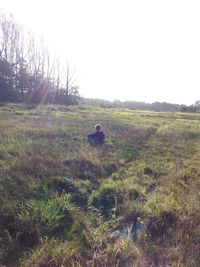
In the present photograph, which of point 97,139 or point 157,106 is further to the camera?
point 157,106

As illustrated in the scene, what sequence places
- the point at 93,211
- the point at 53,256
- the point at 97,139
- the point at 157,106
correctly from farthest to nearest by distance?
the point at 157,106 → the point at 97,139 → the point at 93,211 → the point at 53,256

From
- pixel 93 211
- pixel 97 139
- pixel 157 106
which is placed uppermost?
pixel 97 139

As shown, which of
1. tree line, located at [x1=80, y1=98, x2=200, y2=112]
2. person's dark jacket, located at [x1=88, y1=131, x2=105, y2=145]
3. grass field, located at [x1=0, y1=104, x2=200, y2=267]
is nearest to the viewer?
grass field, located at [x1=0, y1=104, x2=200, y2=267]

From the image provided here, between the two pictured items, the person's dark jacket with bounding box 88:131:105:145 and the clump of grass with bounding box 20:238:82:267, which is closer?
the clump of grass with bounding box 20:238:82:267

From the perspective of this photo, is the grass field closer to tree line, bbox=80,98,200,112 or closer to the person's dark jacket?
the person's dark jacket

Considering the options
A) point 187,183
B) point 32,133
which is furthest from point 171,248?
point 32,133

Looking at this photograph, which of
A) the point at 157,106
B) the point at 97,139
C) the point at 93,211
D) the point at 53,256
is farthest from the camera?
the point at 157,106

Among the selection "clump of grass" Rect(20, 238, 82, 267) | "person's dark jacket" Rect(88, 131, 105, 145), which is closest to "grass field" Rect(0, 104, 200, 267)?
"clump of grass" Rect(20, 238, 82, 267)

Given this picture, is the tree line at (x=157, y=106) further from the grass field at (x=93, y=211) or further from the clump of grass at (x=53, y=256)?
the clump of grass at (x=53, y=256)

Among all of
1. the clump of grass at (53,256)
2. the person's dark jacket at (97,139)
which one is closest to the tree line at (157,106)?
the person's dark jacket at (97,139)

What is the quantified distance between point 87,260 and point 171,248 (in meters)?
1.23

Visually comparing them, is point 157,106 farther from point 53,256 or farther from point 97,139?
point 53,256

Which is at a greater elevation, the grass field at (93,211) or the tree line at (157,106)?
the grass field at (93,211)

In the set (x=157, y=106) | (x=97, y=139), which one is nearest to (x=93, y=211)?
(x=97, y=139)
